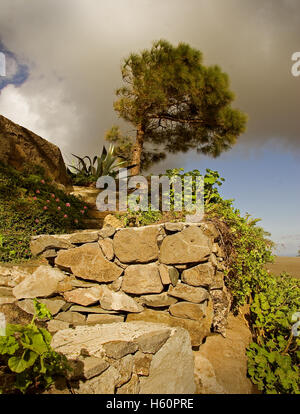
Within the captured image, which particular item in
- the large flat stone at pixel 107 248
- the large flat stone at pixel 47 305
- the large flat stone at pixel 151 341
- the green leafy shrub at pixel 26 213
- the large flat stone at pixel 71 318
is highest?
the green leafy shrub at pixel 26 213

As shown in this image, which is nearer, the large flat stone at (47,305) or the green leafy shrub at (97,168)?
the large flat stone at (47,305)

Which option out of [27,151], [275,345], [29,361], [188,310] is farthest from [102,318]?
[27,151]

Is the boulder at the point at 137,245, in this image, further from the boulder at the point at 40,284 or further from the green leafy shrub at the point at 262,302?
the green leafy shrub at the point at 262,302

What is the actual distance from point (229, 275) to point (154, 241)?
1059 mm

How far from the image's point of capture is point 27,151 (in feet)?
15.3

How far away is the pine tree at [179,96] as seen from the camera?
5.66 meters

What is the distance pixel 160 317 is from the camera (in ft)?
6.88

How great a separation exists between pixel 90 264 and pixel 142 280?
1.74 ft

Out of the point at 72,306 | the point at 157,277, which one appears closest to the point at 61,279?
the point at 72,306

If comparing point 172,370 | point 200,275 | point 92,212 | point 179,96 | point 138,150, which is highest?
point 179,96

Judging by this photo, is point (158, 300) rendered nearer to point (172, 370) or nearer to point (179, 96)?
point (172, 370)

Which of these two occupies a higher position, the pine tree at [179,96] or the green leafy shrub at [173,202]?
the pine tree at [179,96]

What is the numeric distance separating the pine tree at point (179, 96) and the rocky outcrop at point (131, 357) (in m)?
4.45


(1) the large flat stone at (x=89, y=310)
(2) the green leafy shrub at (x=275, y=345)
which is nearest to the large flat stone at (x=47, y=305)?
(1) the large flat stone at (x=89, y=310)
